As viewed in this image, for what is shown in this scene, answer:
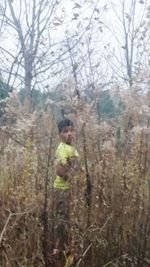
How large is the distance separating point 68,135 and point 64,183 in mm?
394

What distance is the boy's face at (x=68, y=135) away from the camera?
15.0 feet

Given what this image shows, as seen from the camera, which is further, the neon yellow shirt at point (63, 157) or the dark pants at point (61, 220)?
the neon yellow shirt at point (63, 157)

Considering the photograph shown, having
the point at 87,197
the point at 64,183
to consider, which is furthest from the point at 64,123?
the point at 87,197

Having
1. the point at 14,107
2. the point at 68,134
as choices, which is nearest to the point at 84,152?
the point at 68,134

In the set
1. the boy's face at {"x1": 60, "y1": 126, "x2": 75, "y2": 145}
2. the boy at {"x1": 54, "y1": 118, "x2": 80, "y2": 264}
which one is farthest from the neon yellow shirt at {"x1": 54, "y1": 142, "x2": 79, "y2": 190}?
the boy's face at {"x1": 60, "y1": 126, "x2": 75, "y2": 145}

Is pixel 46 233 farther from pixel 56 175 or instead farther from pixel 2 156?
pixel 2 156

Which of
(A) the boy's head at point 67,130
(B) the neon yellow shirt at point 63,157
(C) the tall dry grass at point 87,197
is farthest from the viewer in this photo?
(A) the boy's head at point 67,130

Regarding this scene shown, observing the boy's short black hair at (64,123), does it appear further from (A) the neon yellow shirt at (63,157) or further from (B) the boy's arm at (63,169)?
(B) the boy's arm at (63,169)

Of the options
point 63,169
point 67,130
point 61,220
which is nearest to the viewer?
point 61,220

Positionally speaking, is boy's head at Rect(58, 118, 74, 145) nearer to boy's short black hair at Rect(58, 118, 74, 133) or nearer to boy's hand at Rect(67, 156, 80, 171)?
boy's short black hair at Rect(58, 118, 74, 133)

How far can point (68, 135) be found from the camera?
15.2ft

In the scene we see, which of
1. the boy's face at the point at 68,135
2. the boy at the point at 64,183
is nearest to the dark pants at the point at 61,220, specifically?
the boy at the point at 64,183

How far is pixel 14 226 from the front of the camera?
427cm

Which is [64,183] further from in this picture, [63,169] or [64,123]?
[64,123]
